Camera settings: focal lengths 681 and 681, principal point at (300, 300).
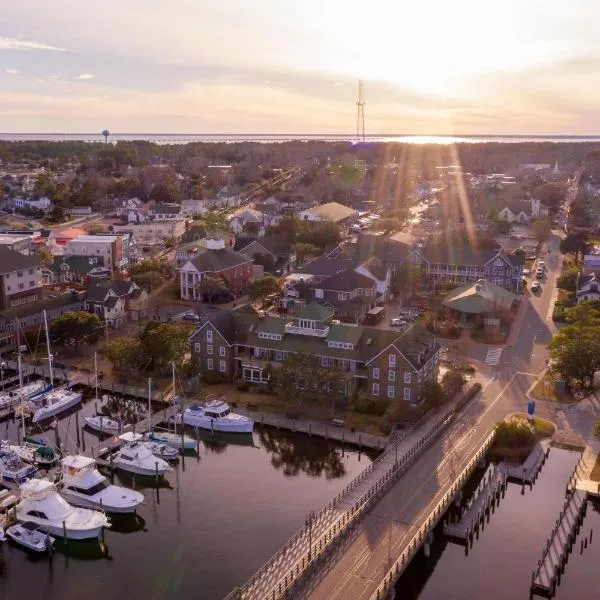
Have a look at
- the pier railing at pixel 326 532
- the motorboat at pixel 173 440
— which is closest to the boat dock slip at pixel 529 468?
the pier railing at pixel 326 532

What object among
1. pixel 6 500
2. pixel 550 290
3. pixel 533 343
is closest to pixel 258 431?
pixel 6 500

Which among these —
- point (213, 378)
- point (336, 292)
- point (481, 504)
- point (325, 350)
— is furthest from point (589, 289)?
point (481, 504)

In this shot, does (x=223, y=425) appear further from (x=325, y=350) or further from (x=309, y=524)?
(x=309, y=524)

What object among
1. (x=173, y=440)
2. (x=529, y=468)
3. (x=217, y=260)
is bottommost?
(x=529, y=468)

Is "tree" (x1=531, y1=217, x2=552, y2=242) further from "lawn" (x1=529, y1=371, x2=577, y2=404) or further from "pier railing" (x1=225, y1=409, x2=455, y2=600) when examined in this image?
"pier railing" (x1=225, y1=409, x2=455, y2=600)

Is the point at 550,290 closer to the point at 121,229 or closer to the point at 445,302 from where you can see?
the point at 445,302

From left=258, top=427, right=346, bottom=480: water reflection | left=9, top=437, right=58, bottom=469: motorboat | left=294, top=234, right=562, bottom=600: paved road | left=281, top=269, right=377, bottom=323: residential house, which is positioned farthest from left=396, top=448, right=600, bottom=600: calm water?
left=281, top=269, right=377, bottom=323: residential house
